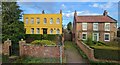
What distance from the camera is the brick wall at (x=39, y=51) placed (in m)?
16.5

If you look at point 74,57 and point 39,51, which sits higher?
point 39,51

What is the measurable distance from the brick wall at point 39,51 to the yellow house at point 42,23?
22546 mm

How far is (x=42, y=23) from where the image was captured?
39.6m

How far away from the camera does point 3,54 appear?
1700cm

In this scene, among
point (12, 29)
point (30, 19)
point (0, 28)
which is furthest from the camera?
point (30, 19)

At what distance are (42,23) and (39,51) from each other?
2334cm

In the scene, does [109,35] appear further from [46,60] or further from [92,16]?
[46,60]

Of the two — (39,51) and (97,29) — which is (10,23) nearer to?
(39,51)

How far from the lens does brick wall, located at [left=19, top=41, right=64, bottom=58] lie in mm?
16484

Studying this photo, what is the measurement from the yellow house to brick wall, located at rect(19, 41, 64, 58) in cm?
2255

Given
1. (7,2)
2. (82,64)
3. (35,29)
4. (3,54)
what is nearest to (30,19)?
(35,29)

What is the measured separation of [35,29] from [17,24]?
1403 cm

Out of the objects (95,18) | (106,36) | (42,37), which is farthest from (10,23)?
(106,36)

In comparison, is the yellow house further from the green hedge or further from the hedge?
the green hedge
